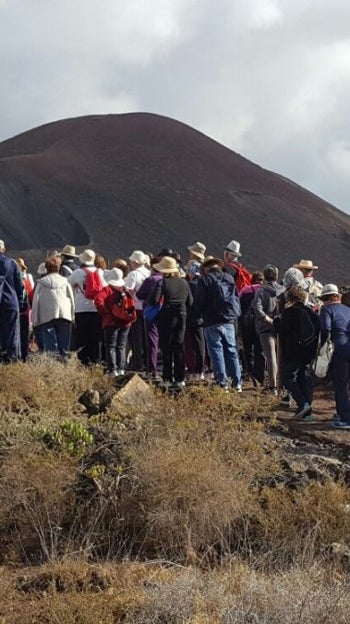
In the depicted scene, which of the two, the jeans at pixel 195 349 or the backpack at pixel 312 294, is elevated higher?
the backpack at pixel 312 294

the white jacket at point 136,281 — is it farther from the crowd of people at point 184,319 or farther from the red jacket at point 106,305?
the red jacket at point 106,305

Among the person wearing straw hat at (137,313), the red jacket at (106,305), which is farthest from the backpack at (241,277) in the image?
the red jacket at (106,305)

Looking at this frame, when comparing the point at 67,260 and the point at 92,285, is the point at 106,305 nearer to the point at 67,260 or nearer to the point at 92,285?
the point at 92,285

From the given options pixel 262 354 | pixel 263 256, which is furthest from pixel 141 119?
pixel 262 354

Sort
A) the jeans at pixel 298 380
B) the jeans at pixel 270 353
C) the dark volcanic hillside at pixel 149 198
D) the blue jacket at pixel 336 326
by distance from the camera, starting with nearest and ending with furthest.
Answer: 1. the blue jacket at pixel 336 326
2. the jeans at pixel 298 380
3. the jeans at pixel 270 353
4. the dark volcanic hillside at pixel 149 198

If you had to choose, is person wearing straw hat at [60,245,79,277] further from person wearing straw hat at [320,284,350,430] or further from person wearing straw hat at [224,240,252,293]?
person wearing straw hat at [320,284,350,430]

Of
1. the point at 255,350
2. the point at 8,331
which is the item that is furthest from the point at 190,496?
the point at 255,350

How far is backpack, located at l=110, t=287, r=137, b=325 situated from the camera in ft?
38.8

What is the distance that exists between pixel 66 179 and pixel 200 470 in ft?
194

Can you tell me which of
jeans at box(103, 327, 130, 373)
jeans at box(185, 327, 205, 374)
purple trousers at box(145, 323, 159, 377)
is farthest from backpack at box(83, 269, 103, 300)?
jeans at box(185, 327, 205, 374)

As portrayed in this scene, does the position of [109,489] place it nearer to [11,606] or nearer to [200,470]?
[200,470]

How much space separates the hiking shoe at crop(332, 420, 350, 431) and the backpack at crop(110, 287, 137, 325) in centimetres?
344

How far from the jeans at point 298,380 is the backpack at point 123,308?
2.62 metres

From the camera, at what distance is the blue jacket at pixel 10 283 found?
11.0 metres
